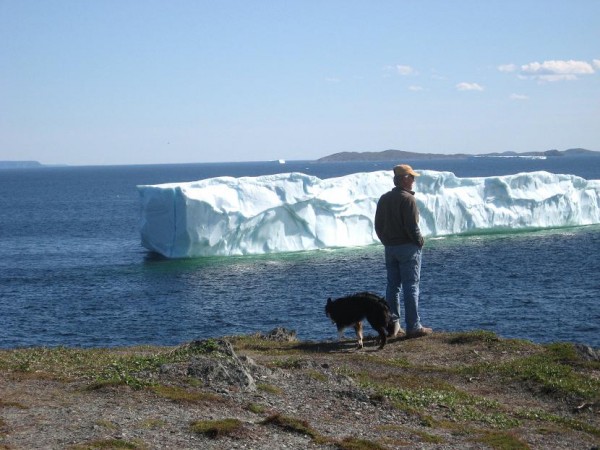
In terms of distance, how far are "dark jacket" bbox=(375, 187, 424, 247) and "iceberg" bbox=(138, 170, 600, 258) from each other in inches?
1065

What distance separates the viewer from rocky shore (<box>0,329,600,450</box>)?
933 centimetres

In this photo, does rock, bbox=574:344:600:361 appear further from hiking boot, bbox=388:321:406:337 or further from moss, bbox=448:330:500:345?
hiking boot, bbox=388:321:406:337

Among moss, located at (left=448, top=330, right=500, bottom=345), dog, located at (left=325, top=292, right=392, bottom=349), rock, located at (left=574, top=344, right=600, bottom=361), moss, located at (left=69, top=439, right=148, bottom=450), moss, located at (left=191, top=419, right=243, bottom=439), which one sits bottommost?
rock, located at (left=574, top=344, right=600, bottom=361)

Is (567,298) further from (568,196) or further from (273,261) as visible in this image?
(568,196)

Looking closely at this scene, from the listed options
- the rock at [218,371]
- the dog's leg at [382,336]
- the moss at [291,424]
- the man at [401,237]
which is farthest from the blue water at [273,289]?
the moss at [291,424]

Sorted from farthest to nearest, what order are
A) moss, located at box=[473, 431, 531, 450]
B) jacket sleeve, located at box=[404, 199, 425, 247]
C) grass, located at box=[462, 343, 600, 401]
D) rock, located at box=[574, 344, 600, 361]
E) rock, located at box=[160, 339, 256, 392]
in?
1. jacket sleeve, located at box=[404, 199, 425, 247]
2. rock, located at box=[574, 344, 600, 361]
3. grass, located at box=[462, 343, 600, 401]
4. rock, located at box=[160, 339, 256, 392]
5. moss, located at box=[473, 431, 531, 450]

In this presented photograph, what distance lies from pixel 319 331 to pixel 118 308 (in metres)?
9.41

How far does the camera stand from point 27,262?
4766 cm

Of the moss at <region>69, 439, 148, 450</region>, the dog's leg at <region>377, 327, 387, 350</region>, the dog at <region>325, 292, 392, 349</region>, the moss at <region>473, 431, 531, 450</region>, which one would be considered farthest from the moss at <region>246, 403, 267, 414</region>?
the dog's leg at <region>377, 327, 387, 350</region>

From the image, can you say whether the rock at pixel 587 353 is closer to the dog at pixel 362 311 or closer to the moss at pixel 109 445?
the dog at pixel 362 311

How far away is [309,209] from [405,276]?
1152 inches

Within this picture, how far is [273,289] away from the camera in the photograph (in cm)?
3556

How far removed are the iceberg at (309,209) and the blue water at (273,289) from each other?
0.93 meters

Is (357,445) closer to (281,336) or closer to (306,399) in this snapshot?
(306,399)
